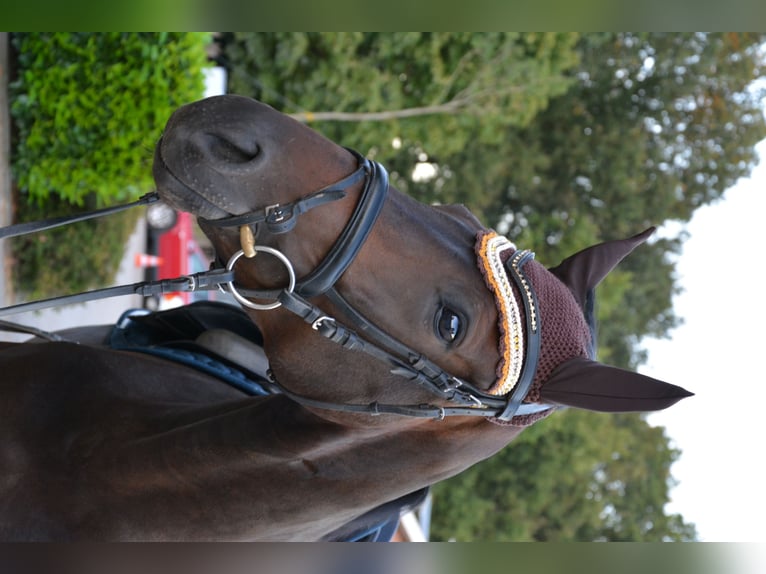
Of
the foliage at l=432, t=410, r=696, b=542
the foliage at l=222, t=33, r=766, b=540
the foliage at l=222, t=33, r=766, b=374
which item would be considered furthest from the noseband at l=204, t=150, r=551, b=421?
the foliage at l=432, t=410, r=696, b=542

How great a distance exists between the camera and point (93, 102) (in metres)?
9.22

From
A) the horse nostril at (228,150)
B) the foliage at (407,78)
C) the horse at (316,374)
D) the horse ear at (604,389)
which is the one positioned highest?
the foliage at (407,78)

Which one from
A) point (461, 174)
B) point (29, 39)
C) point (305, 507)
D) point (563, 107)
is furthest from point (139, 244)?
point (305, 507)

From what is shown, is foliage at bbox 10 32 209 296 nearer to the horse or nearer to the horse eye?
the horse

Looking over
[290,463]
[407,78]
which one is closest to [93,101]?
[290,463]

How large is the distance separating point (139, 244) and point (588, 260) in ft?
44.1

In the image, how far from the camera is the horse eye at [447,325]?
288 cm

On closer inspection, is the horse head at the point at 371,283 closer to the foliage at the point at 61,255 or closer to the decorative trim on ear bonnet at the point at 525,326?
the decorative trim on ear bonnet at the point at 525,326

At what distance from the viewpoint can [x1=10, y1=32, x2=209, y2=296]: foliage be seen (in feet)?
30.1

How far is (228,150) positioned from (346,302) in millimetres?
612

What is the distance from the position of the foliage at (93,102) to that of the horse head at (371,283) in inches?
262

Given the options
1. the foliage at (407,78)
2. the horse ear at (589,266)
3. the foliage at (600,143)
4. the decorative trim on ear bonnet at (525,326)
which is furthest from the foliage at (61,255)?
the decorative trim on ear bonnet at (525,326)

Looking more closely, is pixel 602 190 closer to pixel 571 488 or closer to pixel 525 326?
pixel 571 488

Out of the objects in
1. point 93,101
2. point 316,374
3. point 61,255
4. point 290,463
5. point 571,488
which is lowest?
point 290,463
